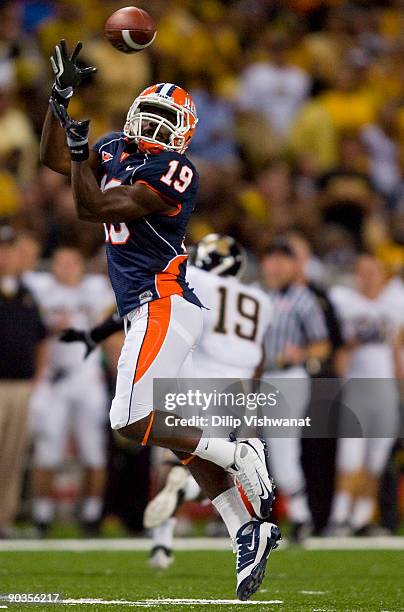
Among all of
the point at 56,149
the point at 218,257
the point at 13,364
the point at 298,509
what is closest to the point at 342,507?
the point at 298,509

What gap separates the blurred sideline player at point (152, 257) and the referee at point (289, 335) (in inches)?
145

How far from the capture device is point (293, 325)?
10039 millimetres

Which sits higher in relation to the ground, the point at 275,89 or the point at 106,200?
the point at 275,89

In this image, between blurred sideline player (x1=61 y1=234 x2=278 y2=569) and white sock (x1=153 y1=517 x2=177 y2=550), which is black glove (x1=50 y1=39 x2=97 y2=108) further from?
white sock (x1=153 y1=517 x2=177 y2=550)

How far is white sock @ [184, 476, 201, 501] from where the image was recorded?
7.72 m

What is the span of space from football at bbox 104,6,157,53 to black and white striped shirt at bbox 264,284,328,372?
4.11 m

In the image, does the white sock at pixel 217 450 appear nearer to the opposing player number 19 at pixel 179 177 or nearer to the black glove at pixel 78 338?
the opposing player number 19 at pixel 179 177

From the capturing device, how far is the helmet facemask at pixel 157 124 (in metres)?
6.05

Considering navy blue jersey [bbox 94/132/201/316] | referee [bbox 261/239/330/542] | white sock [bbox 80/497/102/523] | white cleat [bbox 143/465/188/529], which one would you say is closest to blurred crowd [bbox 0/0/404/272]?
referee [bbox 261/239/330/542]

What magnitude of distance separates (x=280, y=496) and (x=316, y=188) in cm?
344

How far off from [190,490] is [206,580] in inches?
32.3

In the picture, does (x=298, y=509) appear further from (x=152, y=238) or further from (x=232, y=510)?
(x=152, y=238)

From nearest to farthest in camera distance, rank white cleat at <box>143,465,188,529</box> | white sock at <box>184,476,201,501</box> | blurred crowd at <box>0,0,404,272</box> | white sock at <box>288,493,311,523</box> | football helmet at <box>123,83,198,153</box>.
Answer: football helmet at <box>123,83,198,153</box> → white cleat at <box>143,465,188,529</box> → white sock at <box>184,476,201,501</box> → white sock at <box>288,493,311,523</box> → blurred crowd at <box>0,0,404,272</box>

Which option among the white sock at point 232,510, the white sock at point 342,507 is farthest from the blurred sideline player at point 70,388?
the white sock at point 232,510
